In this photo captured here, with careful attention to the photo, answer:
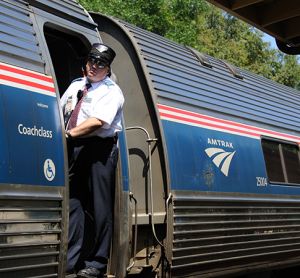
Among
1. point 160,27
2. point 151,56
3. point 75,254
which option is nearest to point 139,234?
point 75,254

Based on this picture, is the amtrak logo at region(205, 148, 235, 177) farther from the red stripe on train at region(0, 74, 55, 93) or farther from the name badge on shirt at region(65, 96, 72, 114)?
the red stripe on train at region(0, 74, 55, 93)

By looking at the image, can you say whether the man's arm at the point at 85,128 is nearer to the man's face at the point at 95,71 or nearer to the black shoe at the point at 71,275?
the man's face at the point at 95,71

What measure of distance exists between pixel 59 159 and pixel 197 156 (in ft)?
7.30

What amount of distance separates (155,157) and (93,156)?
1.17 metres

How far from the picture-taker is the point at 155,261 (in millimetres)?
5344

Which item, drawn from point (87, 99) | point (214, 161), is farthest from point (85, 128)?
point (214, 161)

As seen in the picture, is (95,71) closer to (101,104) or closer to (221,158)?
(101,104)

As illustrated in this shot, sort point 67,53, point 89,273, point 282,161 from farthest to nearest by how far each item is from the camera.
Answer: point 282,161 < point 67,53 < point 89,273

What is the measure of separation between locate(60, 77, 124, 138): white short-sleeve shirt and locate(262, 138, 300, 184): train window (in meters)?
3.33

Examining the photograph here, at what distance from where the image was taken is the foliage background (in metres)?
19.4

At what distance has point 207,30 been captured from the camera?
29828mm

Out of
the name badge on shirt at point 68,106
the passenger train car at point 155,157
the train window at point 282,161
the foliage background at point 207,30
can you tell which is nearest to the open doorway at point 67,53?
the passenger train car at point 155,157

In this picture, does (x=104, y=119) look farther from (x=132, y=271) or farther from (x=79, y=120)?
(x=132, y=271)

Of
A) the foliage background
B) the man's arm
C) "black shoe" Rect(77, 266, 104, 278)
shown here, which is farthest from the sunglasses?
the foliage background
